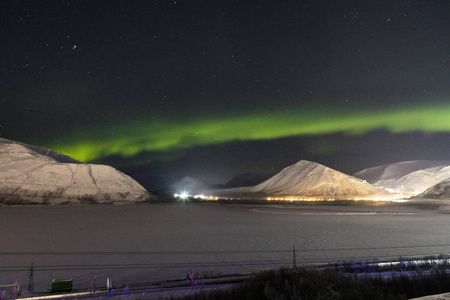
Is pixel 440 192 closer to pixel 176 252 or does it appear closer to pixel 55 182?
pixel 176 252

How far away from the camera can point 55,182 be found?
6752 inches

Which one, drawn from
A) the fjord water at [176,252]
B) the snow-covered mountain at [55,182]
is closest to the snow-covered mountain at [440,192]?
the fjord water at [176,252]

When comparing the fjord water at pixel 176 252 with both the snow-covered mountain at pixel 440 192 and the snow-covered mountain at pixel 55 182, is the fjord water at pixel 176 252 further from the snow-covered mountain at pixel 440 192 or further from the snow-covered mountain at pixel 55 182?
the snow-covered mountain at pixel 55 182

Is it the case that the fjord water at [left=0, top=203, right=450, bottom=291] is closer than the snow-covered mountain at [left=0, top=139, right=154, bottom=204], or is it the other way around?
the fjord water at [left=0, top=203, right=450, bottom=291]

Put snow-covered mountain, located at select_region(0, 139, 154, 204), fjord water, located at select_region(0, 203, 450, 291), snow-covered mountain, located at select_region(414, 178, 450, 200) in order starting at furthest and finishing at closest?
1. snow-covered mountain, located at select_region(0, 139, 154, 204)
2. snow-covered mountain, located at select_region(414, 178, 450, 200)
3. fjord water, located at select_region(0, 203, 450, 291)

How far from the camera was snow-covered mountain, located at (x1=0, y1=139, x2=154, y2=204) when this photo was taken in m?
157

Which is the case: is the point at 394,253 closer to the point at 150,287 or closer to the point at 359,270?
the point at 359,270

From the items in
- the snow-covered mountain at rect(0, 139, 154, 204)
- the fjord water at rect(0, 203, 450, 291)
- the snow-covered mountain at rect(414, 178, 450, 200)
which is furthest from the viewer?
the snow-covered mountain at rect(0, 139, 154, 204)

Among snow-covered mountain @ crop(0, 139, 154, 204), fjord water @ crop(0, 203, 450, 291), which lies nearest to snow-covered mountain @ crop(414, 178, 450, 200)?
fjord water @ crop(0, 203, 450, 291)

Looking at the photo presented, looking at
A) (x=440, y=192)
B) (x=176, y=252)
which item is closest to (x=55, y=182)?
(x=176, y=252)

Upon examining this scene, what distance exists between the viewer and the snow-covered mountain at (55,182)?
157 m

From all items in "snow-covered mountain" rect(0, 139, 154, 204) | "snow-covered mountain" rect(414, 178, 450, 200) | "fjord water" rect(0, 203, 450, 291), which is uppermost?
"snow-covered mountain" rect(0, 139, 154, 204)

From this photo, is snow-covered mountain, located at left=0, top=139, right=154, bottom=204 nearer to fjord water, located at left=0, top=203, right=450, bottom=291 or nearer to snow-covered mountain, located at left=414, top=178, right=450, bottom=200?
snow-covered mountain, located at left=414, top=178, right=450, bottom=200

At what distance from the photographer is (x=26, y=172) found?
6796 inches
